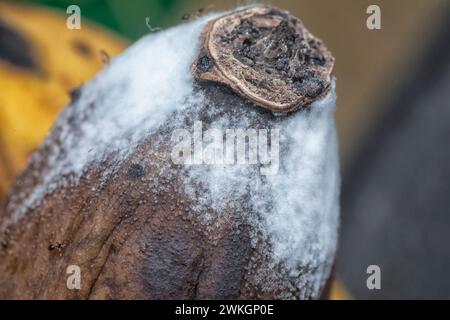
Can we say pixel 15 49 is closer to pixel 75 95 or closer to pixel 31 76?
pixel 31 76

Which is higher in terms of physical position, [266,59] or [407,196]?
[266,59]

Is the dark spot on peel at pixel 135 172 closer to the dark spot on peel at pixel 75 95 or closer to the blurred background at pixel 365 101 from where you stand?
the dark spot on peel at pixel 75 95

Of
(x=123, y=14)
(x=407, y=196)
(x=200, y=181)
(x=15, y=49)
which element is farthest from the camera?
(x=123, y=14)

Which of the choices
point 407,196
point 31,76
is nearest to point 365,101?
point 407,196

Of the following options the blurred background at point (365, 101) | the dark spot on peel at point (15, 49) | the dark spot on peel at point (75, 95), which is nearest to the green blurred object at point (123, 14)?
the blurred background at point (365, 101)

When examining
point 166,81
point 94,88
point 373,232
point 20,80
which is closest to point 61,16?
point 20,80

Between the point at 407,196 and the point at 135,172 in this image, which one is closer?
the point at 135,172

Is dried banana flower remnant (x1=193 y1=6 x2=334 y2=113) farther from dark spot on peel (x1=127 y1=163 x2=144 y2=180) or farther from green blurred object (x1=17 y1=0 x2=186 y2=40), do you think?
green blurred object (x1=17 y1=0 x2=186 y2=40)

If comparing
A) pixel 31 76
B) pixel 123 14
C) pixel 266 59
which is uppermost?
pixel 266 59
